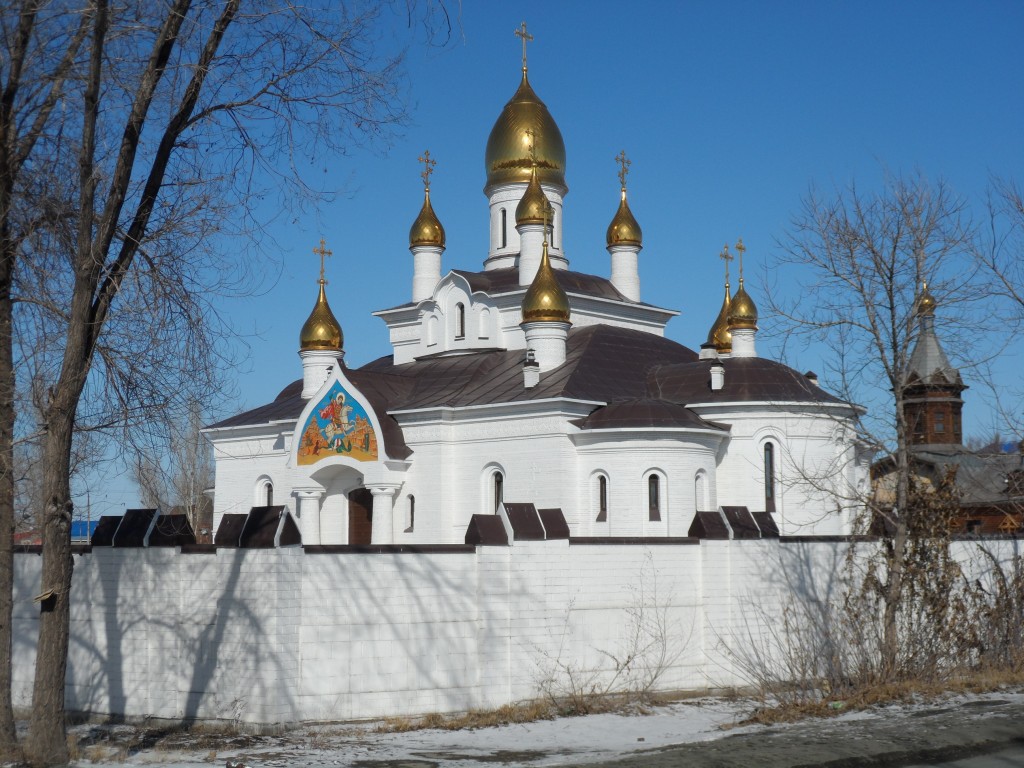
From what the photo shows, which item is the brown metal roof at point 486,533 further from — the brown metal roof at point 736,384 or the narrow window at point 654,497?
the brown metal roof at point 736,384

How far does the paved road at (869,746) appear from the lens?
8.99 metres

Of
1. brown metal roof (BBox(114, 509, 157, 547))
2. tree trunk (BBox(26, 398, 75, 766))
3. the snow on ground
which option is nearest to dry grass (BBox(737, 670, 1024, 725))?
the snow on ground

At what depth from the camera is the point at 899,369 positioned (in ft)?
42.2

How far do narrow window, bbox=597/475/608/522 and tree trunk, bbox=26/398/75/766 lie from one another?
570 inches

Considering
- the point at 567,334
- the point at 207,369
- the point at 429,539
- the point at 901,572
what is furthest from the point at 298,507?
the point at 207,369

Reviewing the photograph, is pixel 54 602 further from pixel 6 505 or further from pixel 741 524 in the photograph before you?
pixel 741 524

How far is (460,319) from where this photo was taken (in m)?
28.5

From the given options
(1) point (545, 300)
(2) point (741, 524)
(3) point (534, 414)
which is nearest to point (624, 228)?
(1) point (545, 300)

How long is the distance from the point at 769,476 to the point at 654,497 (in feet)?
8.75

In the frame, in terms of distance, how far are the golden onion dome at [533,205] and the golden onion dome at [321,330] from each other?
16.2 ft

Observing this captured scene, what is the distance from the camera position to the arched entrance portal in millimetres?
25422

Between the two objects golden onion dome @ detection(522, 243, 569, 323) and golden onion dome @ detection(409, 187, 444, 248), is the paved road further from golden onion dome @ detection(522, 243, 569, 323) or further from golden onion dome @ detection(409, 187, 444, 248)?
golden onion dome @ detection(409, 187, 444, 248)

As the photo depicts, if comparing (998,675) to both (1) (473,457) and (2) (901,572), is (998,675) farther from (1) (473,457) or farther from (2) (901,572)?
(1) (473,457)

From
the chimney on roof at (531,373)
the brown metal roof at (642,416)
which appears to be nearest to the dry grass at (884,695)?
the brown metal roof at (642,416)
